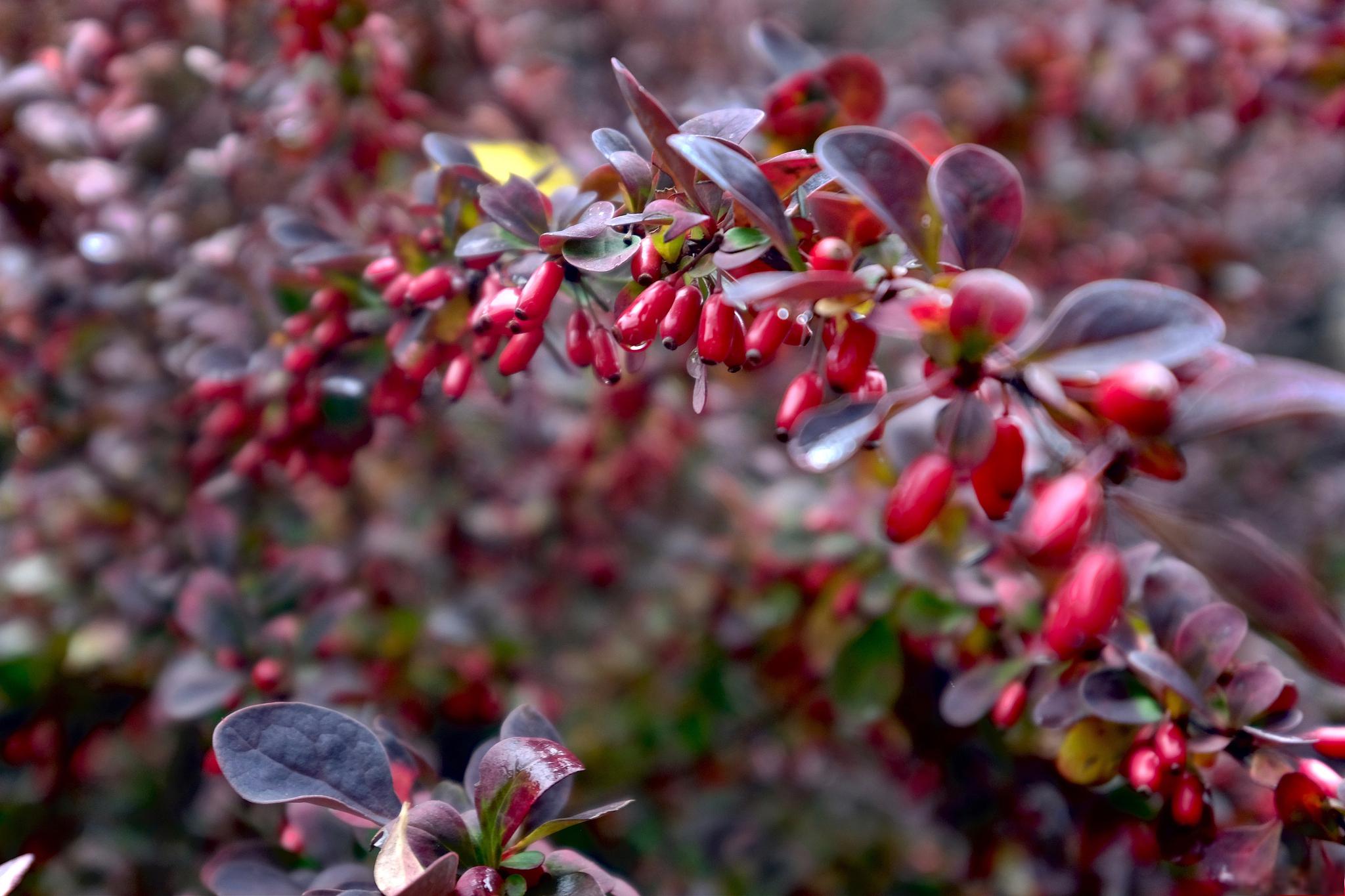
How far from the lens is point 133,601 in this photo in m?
1.39

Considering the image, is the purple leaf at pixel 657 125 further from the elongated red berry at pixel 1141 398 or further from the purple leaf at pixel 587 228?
the elongated red berry at pixel 1141 398

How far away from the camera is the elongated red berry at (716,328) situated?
77cm

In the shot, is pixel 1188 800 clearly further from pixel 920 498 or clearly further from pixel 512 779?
pixel 512 779

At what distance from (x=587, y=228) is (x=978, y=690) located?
26.4 inches

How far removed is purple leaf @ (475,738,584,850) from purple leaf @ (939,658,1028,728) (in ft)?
1.67

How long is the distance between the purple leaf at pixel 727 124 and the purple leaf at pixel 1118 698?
0.58 metres

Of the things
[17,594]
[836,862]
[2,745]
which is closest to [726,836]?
[836,862]

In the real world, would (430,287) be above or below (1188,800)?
above

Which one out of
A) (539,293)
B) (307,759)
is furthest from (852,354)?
(307,759)

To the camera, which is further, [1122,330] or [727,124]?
[727,124]

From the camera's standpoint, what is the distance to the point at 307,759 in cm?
72

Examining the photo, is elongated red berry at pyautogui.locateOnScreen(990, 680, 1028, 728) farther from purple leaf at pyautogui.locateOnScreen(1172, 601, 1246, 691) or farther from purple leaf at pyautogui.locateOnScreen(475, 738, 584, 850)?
purple leaf at pyautogui.locateOnScreen(475, 738, 584, 850)

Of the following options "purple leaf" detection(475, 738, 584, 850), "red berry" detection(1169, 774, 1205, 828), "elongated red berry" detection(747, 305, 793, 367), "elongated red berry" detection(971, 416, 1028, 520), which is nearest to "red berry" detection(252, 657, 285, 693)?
"purple leaf" detection(475, 738, 584, 850)

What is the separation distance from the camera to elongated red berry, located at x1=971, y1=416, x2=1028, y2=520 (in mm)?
685
